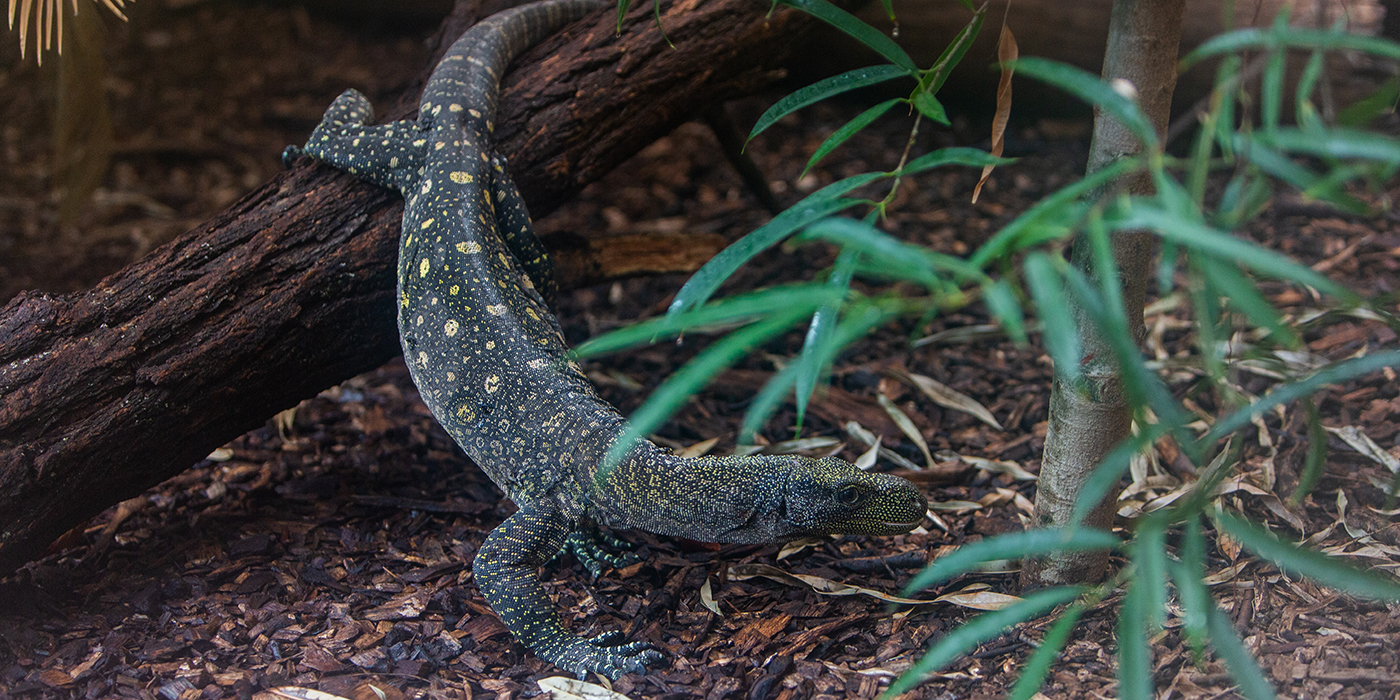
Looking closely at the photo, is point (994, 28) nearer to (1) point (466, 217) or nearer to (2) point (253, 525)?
(1) point (466, 217)

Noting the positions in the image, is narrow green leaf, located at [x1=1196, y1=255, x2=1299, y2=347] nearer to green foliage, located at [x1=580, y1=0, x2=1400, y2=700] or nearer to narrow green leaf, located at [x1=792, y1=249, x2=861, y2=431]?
green foliage, located at [x1=580, y1=0, x2=1400, y2=700]

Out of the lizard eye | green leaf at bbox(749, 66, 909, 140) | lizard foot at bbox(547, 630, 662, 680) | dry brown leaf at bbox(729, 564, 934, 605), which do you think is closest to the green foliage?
A: green leaf at bbox(749, 66, 909, 140)

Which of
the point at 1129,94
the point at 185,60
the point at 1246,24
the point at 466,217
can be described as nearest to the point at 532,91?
the point at 466,217

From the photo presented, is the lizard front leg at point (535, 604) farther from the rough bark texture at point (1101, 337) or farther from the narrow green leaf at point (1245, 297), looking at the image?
the narrow green leaf at point (1245, 297)

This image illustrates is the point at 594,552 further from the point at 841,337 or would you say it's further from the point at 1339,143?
the point at 1339,143

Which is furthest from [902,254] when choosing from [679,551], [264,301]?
[264,301]

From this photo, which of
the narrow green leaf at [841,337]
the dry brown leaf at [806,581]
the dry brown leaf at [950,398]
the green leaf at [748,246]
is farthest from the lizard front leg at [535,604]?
the dry brown leaf at [950,398]
